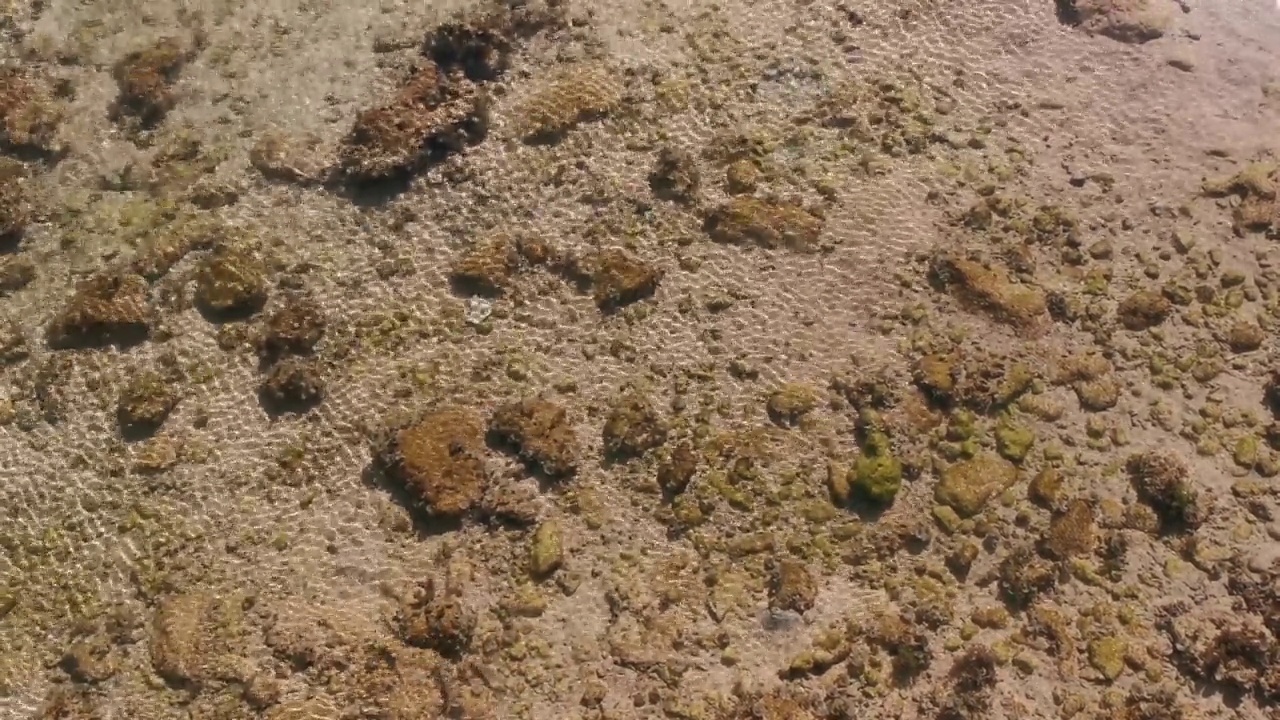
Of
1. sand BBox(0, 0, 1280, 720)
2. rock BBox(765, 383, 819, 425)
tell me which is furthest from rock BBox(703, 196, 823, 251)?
rock BBox(765, 383, 819, 425)

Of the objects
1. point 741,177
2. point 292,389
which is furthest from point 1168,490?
point 292,389

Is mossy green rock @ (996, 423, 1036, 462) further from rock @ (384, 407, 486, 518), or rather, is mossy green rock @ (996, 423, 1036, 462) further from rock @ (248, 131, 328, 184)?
rock @ (248, 131, 328, 184)

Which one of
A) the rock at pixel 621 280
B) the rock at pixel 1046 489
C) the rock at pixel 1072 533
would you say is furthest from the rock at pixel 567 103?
the rock at pixel 1072 533

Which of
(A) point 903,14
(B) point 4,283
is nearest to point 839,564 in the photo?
(A) point 903,14

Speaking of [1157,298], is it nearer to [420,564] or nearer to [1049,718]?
[1049,718]

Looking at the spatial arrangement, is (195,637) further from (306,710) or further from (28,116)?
(28,116)

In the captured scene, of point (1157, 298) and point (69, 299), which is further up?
point (1157, 298)

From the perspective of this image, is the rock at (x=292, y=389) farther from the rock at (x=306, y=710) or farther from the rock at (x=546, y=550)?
the rock at (x=306, y=710)
